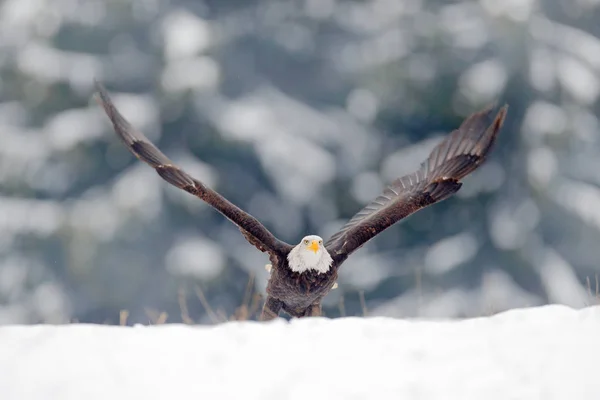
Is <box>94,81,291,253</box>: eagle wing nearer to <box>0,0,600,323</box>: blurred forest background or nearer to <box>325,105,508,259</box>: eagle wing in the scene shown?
<box>325,105,508,259</box>: eagle wing

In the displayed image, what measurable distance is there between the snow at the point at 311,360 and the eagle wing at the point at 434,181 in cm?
170

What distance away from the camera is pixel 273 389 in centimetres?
371

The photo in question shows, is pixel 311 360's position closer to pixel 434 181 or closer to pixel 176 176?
pixel 176 176

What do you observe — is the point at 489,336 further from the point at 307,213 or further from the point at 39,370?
the point at 307,213

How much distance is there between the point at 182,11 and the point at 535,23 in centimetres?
737

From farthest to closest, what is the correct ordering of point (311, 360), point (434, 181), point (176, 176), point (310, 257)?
point (434, 181) < point (310, 257) < point (176, 176) < point (311, 360)

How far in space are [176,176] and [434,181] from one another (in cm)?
184

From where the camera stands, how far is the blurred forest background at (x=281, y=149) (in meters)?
16.3

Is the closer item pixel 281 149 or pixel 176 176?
pixel 176 176

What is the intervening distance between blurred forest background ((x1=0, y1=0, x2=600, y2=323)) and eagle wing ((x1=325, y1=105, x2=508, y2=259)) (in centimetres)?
875

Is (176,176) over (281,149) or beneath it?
over

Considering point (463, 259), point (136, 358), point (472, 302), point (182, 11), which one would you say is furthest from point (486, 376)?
point (182, 11)

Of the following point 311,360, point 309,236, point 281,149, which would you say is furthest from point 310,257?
point 281,149

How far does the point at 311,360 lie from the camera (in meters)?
3.95
